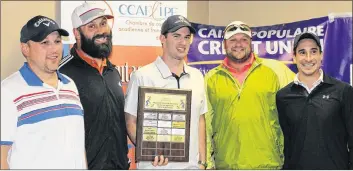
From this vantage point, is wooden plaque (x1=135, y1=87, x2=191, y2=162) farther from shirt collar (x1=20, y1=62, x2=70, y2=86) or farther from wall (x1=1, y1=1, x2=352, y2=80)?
wall (x1=1, y1=1, x2=352, y2=80)

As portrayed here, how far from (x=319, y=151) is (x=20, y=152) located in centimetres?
187

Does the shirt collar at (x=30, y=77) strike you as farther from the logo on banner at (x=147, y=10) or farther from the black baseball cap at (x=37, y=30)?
the logo on banner at (x=147, y=10)

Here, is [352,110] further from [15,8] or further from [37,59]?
[15,8]

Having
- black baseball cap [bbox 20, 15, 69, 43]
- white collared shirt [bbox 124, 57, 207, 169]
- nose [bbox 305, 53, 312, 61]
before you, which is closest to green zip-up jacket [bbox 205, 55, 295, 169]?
white collared shirt [bbox 124, 57, 207, 169]

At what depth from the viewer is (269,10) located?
19.4ft

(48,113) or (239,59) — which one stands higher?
(239,59)

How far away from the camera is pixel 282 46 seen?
15.0 ft

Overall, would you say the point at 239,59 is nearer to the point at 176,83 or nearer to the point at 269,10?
the point at 176,83

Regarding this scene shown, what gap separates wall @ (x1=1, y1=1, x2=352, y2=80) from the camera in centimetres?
450

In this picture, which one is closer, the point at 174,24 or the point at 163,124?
the point at 163,124

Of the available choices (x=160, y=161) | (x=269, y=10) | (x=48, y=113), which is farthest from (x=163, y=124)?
(x=269, y=10)

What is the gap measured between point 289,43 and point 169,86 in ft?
4.96

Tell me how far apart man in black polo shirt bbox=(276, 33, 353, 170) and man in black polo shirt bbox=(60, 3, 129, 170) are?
1.13 m

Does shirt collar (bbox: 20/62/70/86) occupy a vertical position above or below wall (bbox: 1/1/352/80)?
below
